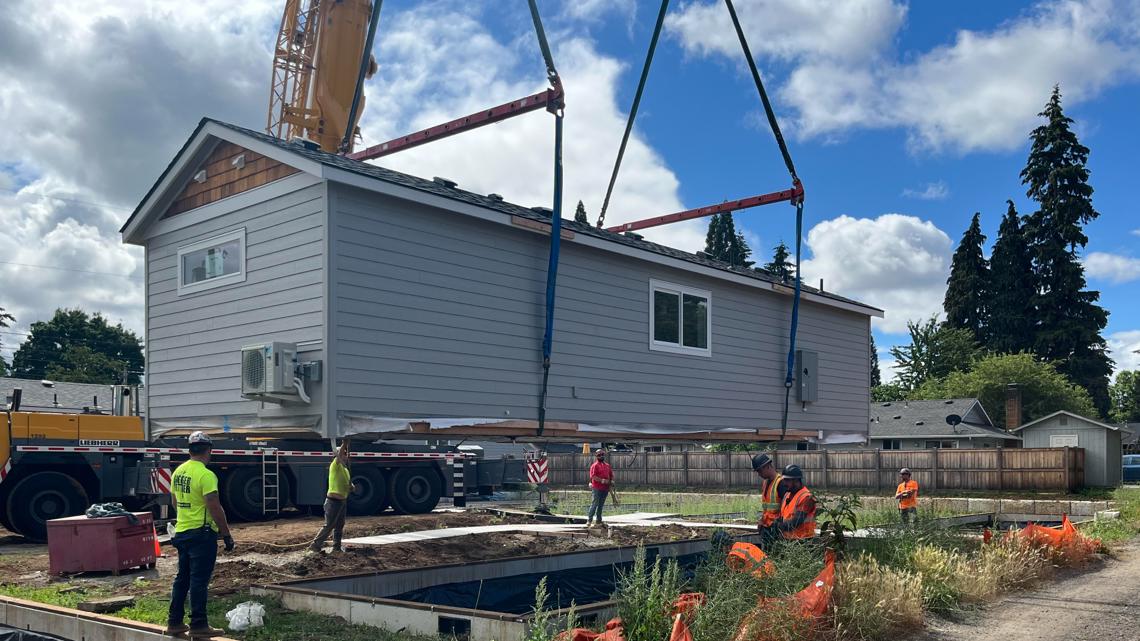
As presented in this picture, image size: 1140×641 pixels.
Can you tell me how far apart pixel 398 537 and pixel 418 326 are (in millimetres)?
6796

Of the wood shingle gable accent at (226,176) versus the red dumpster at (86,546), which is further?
the red dumpster at (86,546)

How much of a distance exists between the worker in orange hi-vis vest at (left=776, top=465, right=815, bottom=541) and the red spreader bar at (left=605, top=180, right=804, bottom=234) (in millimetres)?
5224

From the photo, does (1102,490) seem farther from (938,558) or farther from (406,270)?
(406,270)

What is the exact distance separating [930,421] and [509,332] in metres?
38.5

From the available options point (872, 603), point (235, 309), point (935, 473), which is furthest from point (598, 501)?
point (935, 473)

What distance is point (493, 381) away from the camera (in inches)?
422

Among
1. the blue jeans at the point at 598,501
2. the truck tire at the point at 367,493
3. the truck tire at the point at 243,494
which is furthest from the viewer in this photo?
the truck tire at the point at 367,493

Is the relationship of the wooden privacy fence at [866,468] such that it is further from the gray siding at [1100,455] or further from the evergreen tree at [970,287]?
the evergreen tree at [970,287]

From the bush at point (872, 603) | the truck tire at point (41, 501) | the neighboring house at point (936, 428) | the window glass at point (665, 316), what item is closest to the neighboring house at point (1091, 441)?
the neighboring house at point (936, 428)

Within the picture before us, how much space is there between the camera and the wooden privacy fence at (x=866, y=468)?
91.2 feet

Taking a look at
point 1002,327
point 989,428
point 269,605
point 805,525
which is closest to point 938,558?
point 805,525

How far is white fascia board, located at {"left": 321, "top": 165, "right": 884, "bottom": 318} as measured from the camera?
30.5 ft

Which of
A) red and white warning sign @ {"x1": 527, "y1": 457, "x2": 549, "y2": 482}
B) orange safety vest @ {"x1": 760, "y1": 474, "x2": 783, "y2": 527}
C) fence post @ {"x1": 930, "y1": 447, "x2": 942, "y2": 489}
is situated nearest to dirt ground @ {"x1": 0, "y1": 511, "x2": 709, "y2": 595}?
orange safety vest @ {"x1": 760, "y1": 474, "x2": 783, "y2": 527}

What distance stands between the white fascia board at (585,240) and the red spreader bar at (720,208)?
1076 millimetres
